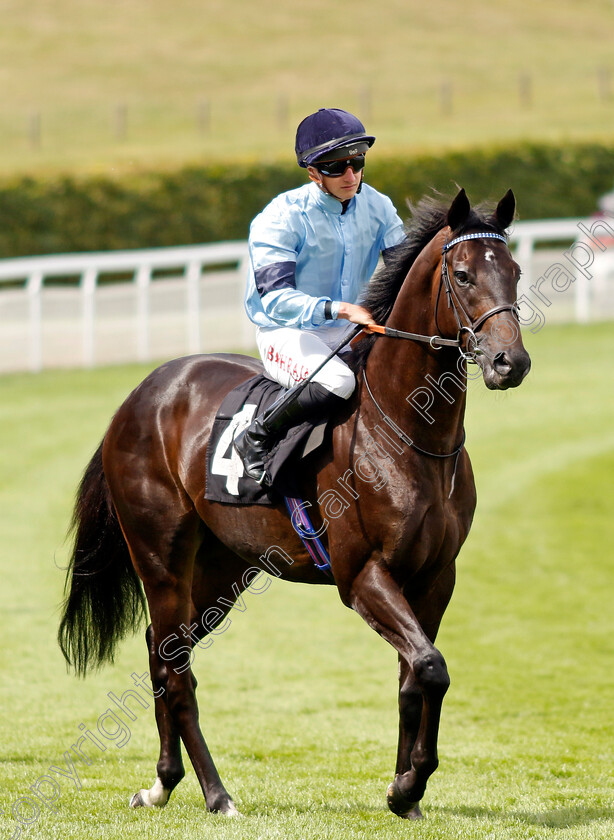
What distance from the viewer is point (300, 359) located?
4.09 meters

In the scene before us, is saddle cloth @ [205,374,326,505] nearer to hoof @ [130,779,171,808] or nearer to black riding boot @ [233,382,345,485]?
black riding boot @ [233,382,345,485]

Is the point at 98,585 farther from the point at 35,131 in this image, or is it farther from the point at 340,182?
the point at 35,131

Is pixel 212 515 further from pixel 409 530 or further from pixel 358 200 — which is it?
pixel 358 200

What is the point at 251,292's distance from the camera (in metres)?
4.29

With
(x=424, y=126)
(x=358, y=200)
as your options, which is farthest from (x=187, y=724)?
(x=424, y=126)

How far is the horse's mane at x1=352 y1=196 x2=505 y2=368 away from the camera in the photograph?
12.7 feet

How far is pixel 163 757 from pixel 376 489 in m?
1.40

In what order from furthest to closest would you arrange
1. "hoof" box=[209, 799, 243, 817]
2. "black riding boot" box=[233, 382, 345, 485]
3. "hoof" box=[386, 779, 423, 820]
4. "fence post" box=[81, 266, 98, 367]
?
"fence post" box=[81, 266, 98, 367] < "hoof" box=[209, 799, 243, 817] < "black riding boot" box=[233, 382, 345, 485] < "hoof" box=[386, 779, 423, 820]

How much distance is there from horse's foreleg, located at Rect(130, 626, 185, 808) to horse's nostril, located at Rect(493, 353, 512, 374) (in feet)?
6.16

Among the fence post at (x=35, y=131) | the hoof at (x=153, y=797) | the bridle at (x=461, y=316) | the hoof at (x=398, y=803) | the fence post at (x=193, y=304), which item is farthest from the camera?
the fence post at (x=35, y=131)

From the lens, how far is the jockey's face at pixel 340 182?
13.2 ft

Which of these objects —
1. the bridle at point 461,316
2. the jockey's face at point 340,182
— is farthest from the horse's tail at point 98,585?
the bridle at point 461,316

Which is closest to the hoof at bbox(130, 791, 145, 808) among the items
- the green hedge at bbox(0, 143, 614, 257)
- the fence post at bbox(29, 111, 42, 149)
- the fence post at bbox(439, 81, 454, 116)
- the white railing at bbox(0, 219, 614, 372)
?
the white railing at bbox(0, 219, 614, 372)

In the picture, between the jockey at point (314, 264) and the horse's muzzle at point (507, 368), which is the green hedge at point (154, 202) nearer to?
the jockey at point (314, 264)
